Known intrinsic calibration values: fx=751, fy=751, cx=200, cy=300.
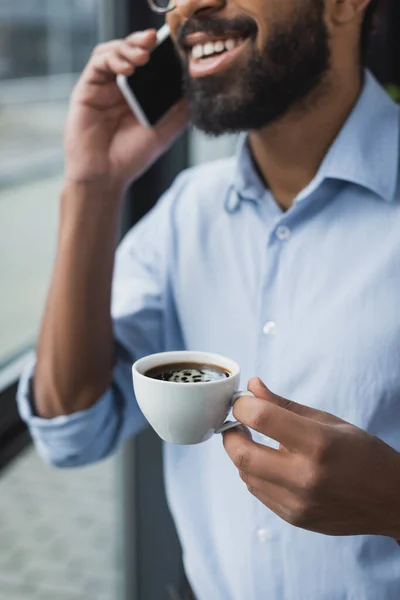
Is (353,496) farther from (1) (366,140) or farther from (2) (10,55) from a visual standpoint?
(2) (10,55)

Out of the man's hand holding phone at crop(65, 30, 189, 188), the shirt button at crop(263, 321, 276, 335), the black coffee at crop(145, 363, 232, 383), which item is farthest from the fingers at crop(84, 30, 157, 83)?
the black coffee at crop(145, 363, 232, 383)

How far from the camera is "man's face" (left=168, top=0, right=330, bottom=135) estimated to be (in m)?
0.99

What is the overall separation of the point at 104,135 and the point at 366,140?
0.42 m

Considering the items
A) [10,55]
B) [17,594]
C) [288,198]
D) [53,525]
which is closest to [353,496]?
[288,198]

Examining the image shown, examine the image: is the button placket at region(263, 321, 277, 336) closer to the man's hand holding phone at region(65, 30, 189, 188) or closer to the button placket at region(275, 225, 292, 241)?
the button placket at region(275, 225, 292, 241)

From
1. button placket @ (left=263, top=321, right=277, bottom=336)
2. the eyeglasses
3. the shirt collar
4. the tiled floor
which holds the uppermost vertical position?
the eyeglasses

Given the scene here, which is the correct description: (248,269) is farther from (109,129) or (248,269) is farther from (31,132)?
(31,132)

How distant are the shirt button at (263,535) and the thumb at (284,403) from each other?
40 cm

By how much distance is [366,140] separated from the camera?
3.51 ft

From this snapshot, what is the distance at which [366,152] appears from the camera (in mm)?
1048

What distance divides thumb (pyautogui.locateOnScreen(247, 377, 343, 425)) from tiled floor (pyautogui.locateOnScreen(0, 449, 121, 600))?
4.92ft

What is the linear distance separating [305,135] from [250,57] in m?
0.15

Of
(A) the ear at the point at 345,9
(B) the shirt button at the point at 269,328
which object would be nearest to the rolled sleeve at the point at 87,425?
(B) the shirt button at the point at 269,328

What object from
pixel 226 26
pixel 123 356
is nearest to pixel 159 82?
pixel 226 26
